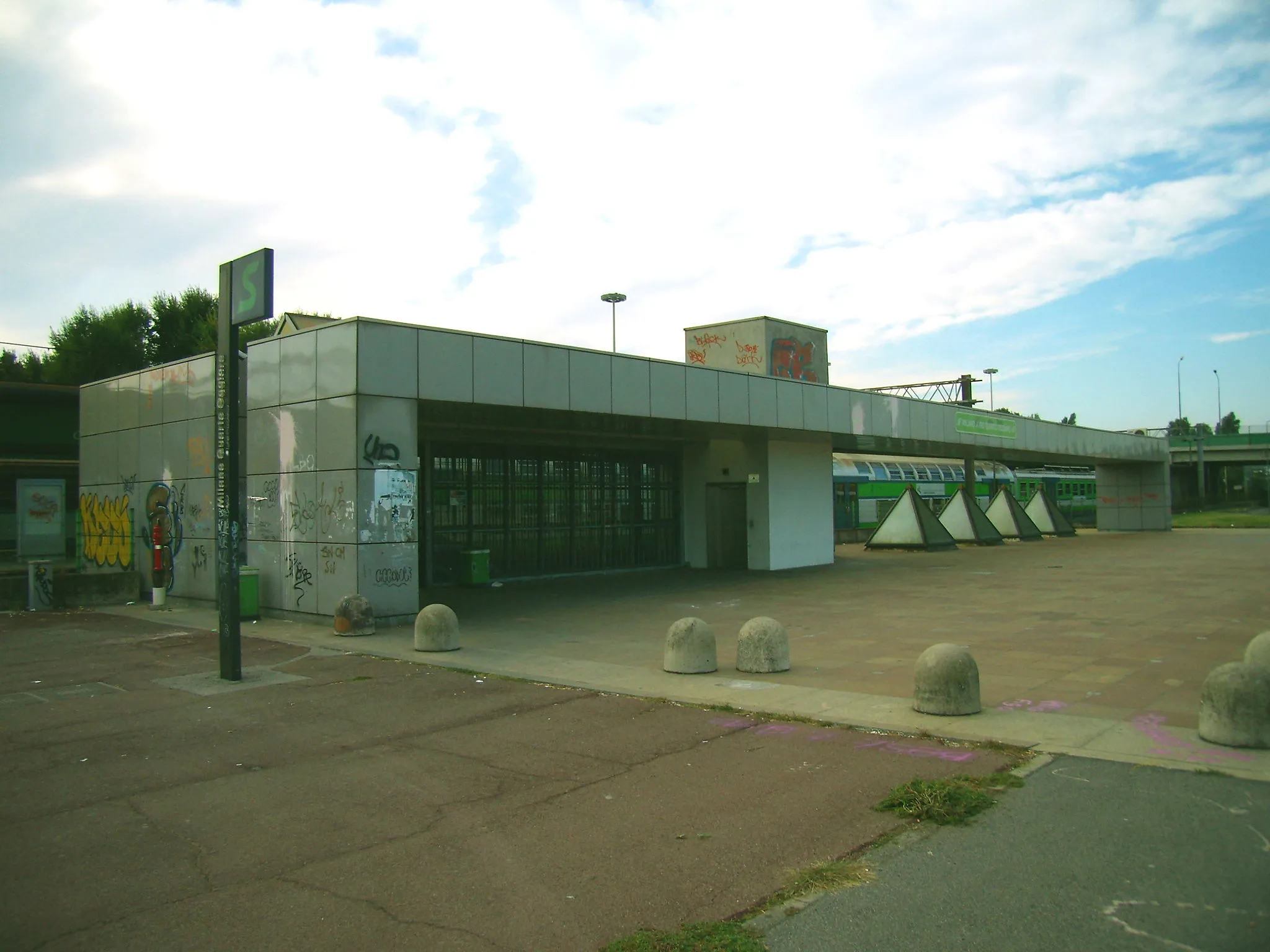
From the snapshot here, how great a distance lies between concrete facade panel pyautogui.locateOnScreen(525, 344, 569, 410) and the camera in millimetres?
16891

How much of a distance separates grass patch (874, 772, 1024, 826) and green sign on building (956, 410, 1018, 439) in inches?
987

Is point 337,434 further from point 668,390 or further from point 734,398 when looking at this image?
point 734,398

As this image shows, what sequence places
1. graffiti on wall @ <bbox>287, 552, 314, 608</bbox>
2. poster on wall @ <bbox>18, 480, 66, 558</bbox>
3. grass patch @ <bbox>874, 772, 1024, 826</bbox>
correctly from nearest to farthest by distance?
1. grass patch @ <bbox>874, 772, 1024, 826</bbox>
2. graffiti on wall @ <bbox>287, 552, 314, 608</bbox>
3. poster on wall @ <bbox>18, 480, 66, 558</bbox>

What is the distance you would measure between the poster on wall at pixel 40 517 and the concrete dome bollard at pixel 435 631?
16524mm

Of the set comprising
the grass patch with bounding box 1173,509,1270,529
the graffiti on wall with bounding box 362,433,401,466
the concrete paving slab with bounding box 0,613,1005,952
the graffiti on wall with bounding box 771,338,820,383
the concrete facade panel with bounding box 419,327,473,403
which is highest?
the graffiti on wall with bounding box 771,338,820,383

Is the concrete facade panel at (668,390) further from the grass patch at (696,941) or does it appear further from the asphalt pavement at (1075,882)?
the grass patch at (696,941)

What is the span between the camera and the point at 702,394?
20.6 metres

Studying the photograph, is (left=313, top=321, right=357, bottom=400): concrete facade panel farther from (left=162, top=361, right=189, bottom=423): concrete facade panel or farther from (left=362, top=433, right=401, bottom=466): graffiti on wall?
(left=162, top=361, right=189, bottom=423): concrete facade panel

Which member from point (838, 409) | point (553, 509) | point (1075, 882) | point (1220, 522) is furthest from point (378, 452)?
point (1220, 522)

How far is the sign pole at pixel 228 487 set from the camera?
35.9 feet

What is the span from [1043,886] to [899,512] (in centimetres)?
3108

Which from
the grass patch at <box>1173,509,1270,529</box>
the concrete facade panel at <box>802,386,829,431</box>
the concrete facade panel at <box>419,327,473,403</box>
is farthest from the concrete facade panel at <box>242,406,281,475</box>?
the grass patch at <box>1173,509,1270,529</box>

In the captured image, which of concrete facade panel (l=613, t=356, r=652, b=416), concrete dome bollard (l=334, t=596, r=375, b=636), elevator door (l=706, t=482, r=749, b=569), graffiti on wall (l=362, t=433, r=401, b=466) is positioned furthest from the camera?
elevator door (l=706, t=482, r=749, b=569)

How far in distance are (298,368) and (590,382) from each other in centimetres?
536
